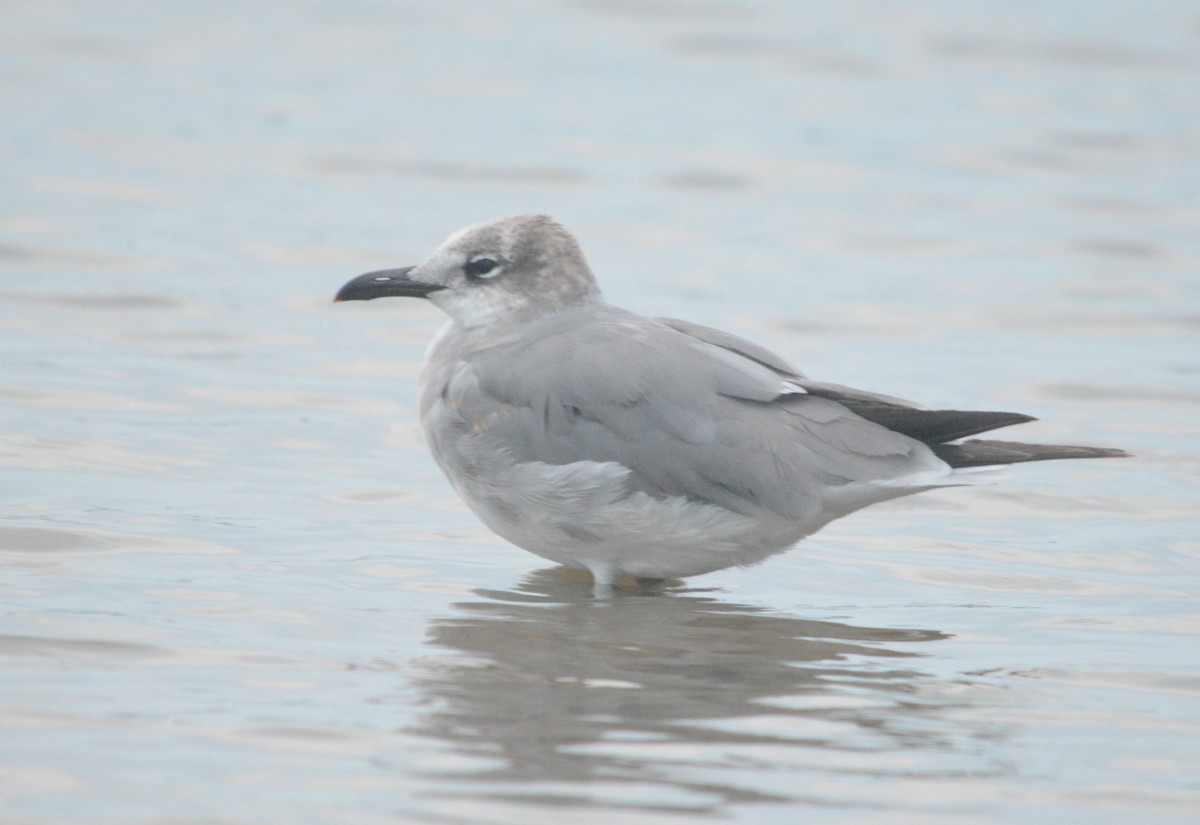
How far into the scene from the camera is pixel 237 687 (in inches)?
199

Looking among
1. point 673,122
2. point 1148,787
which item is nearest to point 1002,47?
point 673,122

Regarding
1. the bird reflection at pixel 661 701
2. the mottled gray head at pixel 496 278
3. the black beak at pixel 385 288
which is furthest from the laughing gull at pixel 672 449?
the black beak at pixel 385 288

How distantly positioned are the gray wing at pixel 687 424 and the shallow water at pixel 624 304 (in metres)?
0.50

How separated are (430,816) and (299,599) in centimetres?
189

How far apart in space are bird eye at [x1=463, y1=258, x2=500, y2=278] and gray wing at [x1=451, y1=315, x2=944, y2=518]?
0.73 meters

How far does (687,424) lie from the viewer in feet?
19.9

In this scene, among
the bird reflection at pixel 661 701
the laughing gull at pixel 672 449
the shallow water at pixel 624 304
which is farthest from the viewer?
the laughing gull at pixel 672 449

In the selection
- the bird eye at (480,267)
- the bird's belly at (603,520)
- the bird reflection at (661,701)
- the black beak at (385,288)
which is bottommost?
the bird reflection at (661,701)

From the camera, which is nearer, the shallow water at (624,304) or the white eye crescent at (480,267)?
the shallow water at (624,304)

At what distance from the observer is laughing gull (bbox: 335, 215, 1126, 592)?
6020 mm

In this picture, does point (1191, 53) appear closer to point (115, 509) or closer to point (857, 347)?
point (857, 347)

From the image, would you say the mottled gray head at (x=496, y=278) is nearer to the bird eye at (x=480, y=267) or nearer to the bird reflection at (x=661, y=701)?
the bird eye at (x=480, y=267)

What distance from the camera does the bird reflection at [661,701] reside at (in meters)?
4.48

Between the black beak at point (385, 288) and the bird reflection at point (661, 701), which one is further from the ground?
the black beak at point (385, 288)
